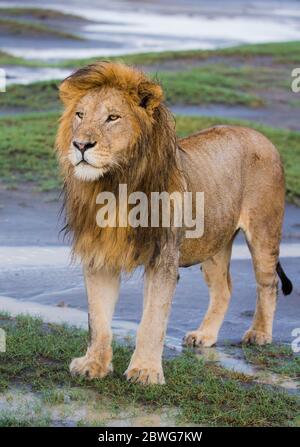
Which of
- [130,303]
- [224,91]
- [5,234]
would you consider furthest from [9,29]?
[130,303]

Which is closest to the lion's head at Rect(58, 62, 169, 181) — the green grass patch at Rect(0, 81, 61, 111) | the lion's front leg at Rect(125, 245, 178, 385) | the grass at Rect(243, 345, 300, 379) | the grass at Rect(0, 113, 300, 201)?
the lion's front leg at Rect(125, 245, 178, 385)

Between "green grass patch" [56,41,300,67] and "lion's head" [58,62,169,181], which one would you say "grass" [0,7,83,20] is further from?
"lion's head" [58,62,169,181]

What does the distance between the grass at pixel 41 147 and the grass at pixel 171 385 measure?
4.27 m

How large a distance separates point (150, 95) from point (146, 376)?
1.25 m

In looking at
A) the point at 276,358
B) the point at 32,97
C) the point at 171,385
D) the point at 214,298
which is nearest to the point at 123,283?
the point at 214,298

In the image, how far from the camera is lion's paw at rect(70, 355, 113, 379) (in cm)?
579

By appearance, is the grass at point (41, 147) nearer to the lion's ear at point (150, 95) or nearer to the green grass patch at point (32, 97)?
the green grass patch at point (32, 97)

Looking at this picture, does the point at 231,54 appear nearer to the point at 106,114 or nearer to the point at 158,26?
the point at 158,26

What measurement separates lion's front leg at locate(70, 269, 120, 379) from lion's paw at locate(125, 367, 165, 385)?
5.6 inches

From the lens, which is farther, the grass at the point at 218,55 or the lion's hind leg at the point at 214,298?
the grass at the point at 218,55

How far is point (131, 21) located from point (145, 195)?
22.9 meters

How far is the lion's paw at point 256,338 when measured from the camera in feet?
22.1

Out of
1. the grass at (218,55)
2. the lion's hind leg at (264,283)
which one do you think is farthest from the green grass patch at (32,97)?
the lion's hind leg at (264,283)
